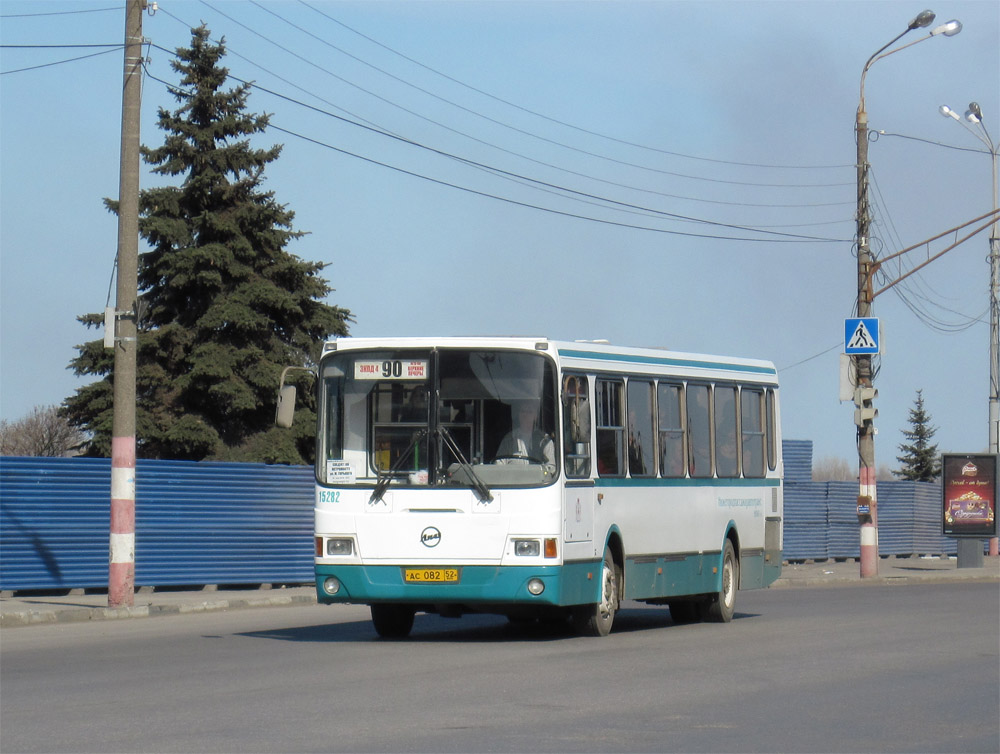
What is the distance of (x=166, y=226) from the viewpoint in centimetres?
4000

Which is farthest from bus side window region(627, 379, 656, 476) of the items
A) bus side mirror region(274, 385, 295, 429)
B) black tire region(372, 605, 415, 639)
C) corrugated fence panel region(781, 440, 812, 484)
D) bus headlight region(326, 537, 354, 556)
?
corrugated fence panel region(781, 440, 812, 484)

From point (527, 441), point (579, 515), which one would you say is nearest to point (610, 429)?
point (579, 515)

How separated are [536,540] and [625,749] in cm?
680

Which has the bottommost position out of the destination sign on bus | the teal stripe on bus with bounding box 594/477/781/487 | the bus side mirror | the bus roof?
the teal stripe on bus with bounding box 594/477/781/487

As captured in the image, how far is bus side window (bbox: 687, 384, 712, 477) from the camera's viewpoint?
18750 mm

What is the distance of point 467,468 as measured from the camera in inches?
616

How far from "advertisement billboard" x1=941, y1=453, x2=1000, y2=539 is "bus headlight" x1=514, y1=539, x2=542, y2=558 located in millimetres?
23162

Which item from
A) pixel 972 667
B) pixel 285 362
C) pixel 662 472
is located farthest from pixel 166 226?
pixel 972 667

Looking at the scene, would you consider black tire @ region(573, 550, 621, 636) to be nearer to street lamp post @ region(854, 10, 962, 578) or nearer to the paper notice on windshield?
the paper notice on windshield

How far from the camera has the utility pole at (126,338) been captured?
20.5 meters

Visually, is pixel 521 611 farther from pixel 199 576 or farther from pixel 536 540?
pixel 199 576

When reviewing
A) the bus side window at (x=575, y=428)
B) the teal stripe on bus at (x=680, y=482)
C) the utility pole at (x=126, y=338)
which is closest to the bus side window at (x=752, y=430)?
the teal stripe on bus at (x=680, y=482)

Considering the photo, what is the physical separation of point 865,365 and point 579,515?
1599 centimetres

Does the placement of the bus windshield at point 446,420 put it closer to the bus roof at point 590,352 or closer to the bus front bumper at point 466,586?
the bus roof at point 590,352
